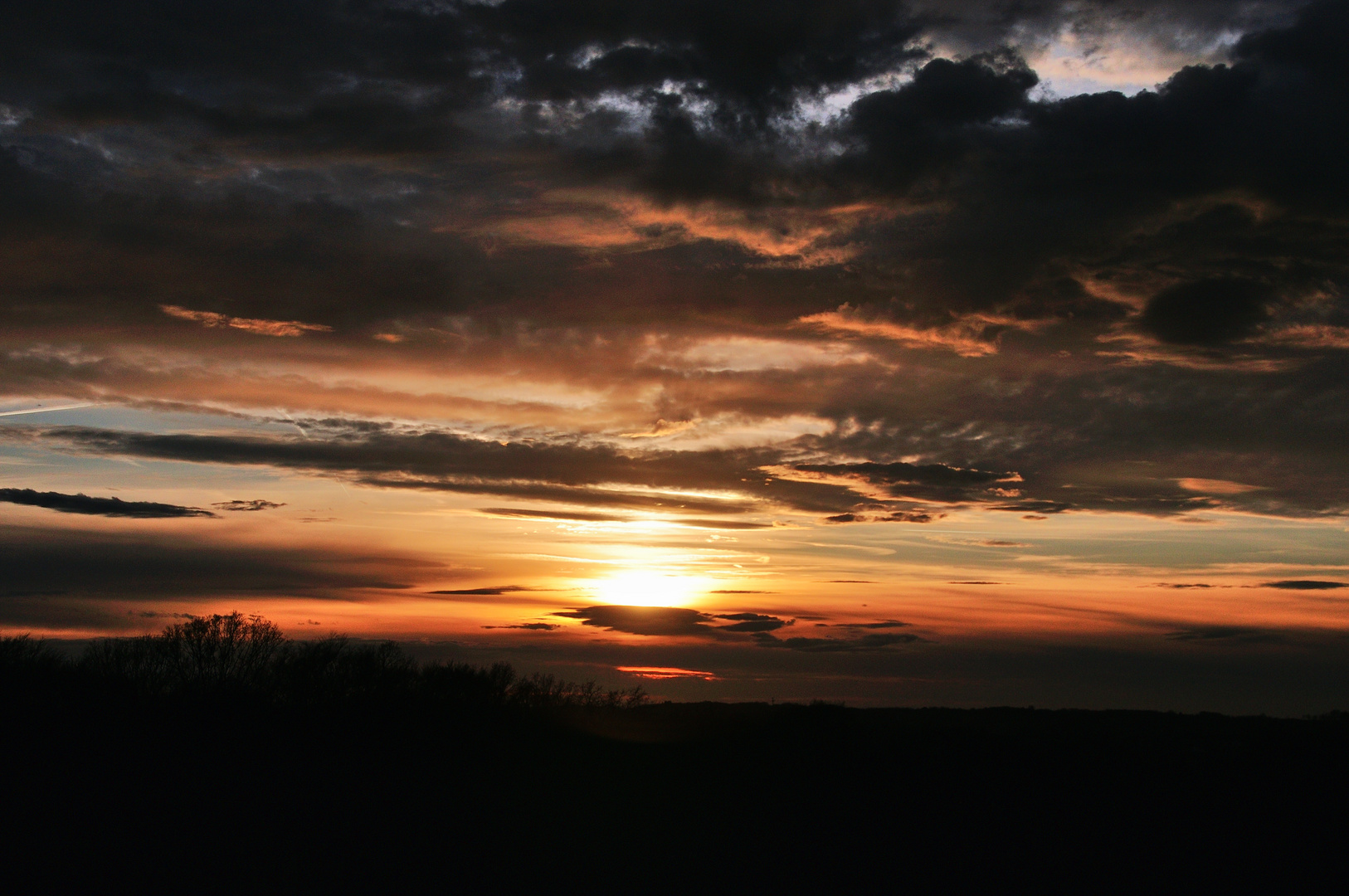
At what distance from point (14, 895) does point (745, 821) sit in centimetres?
2469

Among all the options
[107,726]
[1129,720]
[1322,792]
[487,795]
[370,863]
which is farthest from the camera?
[1129,720]

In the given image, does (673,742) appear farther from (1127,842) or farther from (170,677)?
(170,677)

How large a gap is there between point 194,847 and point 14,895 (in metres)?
6.35

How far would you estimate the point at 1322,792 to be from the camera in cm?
4419

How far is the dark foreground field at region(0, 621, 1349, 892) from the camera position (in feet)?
97.8

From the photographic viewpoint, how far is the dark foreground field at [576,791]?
29797 mm

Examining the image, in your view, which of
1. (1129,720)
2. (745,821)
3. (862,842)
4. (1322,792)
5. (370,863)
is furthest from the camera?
(1129,720)

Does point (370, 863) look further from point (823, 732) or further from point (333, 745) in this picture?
point (823, 732)

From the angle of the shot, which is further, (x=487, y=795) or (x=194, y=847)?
(x=487, y=795)

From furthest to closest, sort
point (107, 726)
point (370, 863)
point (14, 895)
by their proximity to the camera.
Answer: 1. point (107, 726)
2. point (370, 863)
3. point (14, 895)

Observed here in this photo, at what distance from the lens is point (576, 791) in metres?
44.2

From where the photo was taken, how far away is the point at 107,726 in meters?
54.5

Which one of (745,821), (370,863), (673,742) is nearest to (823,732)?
(673,742)

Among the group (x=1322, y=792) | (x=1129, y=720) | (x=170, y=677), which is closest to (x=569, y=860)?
(x=1322, y=792)
